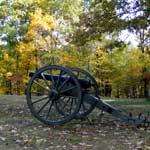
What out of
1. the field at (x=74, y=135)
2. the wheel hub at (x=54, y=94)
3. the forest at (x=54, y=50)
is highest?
the forest at (x=54, y=50)

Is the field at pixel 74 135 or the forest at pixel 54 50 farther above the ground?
Answer: the forest at pixel 54 50

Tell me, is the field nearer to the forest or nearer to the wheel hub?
the wheel hub

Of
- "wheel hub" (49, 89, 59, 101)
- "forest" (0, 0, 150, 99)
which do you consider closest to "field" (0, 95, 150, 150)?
"wheel hub" (49, 89, 59, 101)

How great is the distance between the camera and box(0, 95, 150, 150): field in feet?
19.5

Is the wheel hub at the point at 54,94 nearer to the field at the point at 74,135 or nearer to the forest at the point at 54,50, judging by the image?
the field at the point at 74,135

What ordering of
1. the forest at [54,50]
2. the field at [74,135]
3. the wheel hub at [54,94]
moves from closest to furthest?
the field at [74,135]
the wheel hub at [54,94]
the forest at [54,50]

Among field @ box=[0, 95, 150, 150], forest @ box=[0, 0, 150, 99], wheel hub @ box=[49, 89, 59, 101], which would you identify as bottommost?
field @ box=[0, 95, 150, 150]

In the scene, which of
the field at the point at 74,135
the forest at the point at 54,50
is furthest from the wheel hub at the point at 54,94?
the forest at the point at 54,50

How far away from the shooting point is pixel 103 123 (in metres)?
7.95

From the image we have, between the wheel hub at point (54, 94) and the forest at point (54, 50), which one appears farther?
the forest at point (54, 50)

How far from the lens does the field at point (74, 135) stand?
595 centimetres

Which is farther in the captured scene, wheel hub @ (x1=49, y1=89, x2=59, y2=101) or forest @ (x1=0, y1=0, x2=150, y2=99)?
forest @ (x1=0, y1=0, x2=150, y2=99)

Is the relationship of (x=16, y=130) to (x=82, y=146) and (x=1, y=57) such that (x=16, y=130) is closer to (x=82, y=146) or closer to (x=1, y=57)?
(x=82, y=146)

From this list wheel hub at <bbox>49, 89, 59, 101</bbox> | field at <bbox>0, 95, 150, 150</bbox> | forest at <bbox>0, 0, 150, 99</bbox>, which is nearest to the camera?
field at <bbox>0, 95, 150, 150</bbox>
